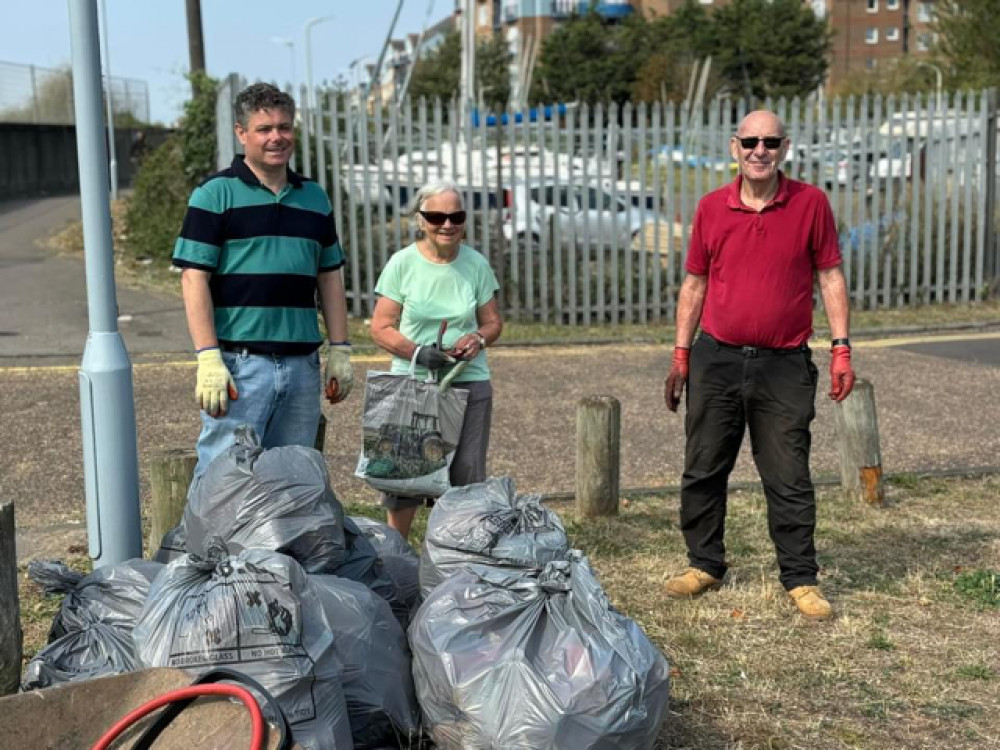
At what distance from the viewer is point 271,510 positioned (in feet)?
12.3

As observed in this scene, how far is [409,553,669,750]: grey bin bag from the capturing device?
3.27 m

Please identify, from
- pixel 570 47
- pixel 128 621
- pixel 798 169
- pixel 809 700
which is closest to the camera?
pixel 128 621

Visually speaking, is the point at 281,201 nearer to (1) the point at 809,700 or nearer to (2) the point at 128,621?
(2) the point at 128,621

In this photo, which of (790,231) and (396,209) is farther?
(396,209)

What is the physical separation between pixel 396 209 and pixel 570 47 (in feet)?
180

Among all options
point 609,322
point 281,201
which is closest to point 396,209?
point 609,322

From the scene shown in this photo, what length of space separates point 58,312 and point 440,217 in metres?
9.16

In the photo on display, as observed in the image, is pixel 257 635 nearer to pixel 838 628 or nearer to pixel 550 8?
pixel 838 628

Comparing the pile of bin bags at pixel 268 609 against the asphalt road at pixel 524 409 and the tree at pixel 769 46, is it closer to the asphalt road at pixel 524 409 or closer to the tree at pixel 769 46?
the asphalt road at pixel 524 409

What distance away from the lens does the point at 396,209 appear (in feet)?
40.8

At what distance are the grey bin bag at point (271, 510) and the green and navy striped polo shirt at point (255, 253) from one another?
61cm

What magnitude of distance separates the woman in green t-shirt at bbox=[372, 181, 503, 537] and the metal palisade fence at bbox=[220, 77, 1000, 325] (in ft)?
23.5

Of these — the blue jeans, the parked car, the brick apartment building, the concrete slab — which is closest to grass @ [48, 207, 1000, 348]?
the parked car

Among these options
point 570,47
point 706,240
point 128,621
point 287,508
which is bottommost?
point 128,621
